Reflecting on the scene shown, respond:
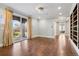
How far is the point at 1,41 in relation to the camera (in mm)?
6934

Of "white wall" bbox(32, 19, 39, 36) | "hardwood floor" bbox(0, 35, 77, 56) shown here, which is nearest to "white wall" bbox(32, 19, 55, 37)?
"white wall" bbox(32, 19, 39, 36)

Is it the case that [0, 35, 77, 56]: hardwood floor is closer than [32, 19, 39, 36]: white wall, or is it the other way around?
[0, 35, 77, 56]: hardwood floor

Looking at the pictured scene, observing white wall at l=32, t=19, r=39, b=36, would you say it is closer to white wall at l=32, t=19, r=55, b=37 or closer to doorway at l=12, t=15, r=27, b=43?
white wall at l=32, t=19, r=55, b=37

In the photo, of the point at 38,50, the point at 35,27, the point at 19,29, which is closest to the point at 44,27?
the point at 35,27

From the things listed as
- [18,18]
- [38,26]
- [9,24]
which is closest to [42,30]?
[38,26]

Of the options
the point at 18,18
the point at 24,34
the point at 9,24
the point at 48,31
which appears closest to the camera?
the point at 9,24

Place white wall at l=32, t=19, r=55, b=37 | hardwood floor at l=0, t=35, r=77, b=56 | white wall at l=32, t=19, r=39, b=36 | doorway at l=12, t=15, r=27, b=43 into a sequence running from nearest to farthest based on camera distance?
hardwood floor at l=0, t=35, r=77, b=56, doorway at l=12, t=15, r=27, b=43, white wall at l=32, t=19, r=39, b=36, white wall at l=32, t=19, r=55, b=37

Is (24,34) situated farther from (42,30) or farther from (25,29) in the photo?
(42,30)

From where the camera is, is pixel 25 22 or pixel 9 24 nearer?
pixel 9 24

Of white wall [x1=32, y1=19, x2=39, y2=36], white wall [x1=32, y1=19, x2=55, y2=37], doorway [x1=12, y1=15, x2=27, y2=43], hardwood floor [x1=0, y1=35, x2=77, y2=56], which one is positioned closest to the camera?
hardwood floor [x1=0, y1=35, x2=77, y2=56]

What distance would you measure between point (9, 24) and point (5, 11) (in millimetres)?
881

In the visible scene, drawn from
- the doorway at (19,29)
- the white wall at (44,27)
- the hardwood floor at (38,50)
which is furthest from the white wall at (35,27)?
the hardwood floor at (38,50)

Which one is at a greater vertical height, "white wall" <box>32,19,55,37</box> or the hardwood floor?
"white wall" <box>32,19,55,37</box>

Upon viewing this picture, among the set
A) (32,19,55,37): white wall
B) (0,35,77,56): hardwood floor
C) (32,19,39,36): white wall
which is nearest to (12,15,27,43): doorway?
(32,19,39,36): white wall
